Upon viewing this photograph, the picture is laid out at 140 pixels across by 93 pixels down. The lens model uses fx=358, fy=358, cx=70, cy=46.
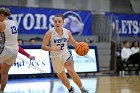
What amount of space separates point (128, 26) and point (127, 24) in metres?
0.12

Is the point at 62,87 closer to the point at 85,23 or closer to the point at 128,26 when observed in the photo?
the point at 85,23

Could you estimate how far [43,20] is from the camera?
16.0 meters

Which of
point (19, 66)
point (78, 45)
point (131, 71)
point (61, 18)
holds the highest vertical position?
point (61, 18)

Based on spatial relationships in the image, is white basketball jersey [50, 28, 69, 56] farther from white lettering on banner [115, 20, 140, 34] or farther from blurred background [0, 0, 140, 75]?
white lettering on banner [115, 20, 140, 34]

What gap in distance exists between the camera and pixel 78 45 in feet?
24.6

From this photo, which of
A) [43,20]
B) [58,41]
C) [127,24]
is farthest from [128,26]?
[58,41]

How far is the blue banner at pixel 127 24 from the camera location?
59.4 feet

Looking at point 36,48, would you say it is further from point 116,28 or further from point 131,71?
point 116,28

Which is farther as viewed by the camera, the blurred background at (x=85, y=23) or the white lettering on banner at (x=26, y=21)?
the blurred background at (x=85, y=23)

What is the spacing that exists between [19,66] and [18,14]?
364cm

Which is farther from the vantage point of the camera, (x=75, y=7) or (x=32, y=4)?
(x=75, y=7)

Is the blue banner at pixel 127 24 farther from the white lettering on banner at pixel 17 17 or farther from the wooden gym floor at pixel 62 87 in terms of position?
the wooden gym floor at pixel 62 87

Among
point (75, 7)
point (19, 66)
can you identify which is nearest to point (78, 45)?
point (19, 66)

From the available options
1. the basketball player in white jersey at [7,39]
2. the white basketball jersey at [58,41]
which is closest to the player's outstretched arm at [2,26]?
the basketball player in white jersey at [7,39]
